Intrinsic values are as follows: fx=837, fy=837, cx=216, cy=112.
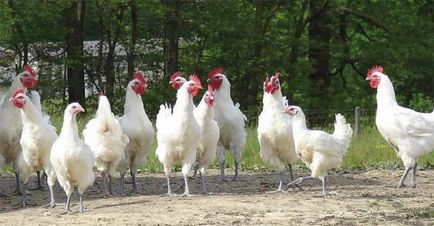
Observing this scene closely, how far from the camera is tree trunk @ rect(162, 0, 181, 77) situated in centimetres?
3209

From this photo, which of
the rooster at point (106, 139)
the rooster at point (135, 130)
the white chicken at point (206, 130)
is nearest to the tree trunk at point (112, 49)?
the rooster at point (135, 130)

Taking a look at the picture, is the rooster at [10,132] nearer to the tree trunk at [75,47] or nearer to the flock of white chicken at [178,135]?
the flock of white chicken at [178,135]

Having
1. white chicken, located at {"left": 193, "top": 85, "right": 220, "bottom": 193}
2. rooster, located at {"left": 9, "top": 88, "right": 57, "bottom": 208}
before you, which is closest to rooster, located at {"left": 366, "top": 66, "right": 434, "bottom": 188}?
white chicken, located at {"left": 193, "top": 85, "right": 220, "bottom": 193}

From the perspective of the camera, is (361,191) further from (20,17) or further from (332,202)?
(20,17)

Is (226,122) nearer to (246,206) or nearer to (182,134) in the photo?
(182,134)

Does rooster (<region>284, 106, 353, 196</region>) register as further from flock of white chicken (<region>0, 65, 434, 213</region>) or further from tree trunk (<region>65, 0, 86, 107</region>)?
tree trunk (<region>65, 0, 86, 107</region>)

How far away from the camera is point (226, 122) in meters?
15.5

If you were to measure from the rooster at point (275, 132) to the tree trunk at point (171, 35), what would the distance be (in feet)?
59.4

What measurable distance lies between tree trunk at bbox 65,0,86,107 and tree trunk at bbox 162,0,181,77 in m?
3.29

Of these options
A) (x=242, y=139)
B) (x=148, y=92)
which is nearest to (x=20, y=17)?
(x=148, y=92)

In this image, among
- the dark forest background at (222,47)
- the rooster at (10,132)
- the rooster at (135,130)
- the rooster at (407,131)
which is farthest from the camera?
the dark forest background at (222,47)

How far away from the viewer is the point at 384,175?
16.7m

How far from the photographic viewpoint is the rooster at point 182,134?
13305 mm

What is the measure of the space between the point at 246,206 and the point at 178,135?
1.77m
